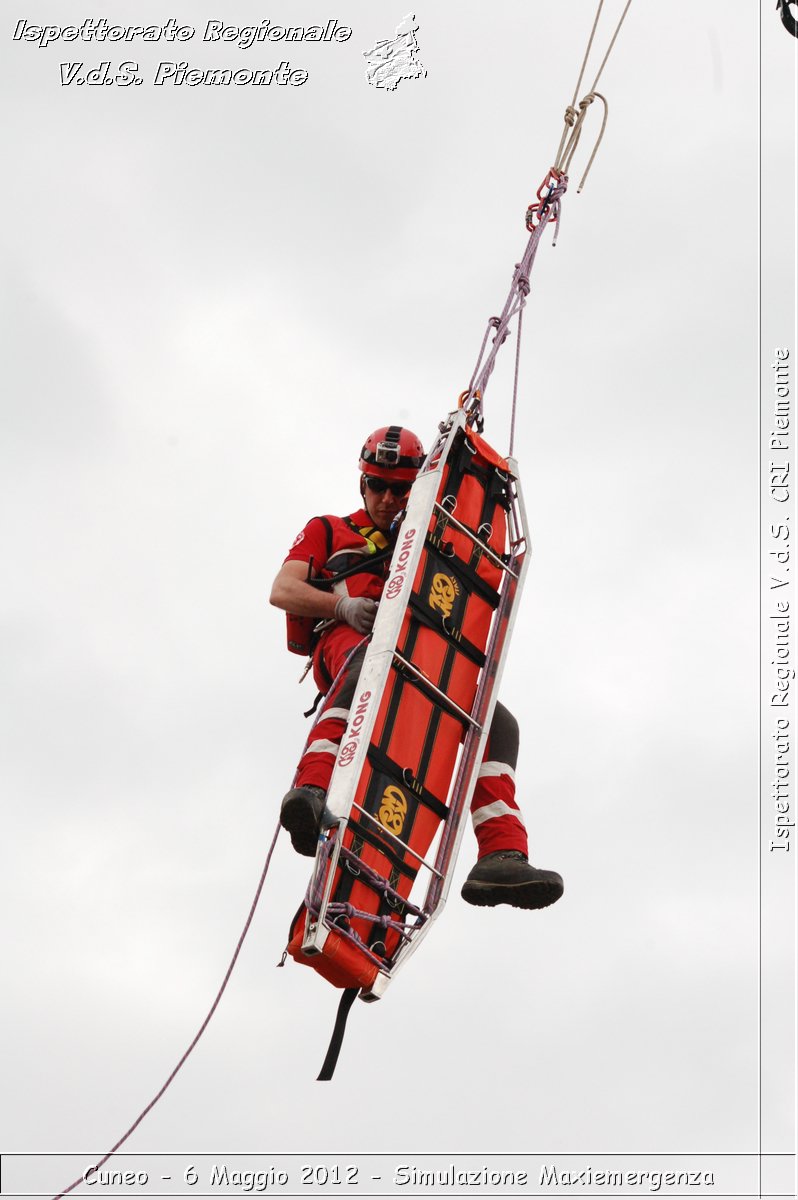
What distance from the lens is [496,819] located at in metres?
13.7

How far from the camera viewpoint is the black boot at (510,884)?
519 inches

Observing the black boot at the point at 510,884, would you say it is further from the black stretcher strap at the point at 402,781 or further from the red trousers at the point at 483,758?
the black stretcher strap at the point at 402,781

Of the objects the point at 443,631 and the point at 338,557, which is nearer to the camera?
the point at 443,631

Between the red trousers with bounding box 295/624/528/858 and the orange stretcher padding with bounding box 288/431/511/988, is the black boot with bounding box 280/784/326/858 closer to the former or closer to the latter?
the orange stretcher padding with bounding box 288/431/511/988

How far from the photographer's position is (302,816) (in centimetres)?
1275

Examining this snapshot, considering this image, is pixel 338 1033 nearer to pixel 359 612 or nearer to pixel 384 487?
pixel 359 612

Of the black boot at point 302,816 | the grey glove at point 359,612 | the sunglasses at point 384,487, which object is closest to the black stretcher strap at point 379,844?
the black boot at point 302,816

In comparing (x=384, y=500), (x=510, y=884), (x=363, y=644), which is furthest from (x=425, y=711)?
(x=384, y=500)

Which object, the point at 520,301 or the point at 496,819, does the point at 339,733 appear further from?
the point at 520,301

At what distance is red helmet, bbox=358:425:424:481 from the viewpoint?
14641 millimetres

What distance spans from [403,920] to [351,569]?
2357 millimetres

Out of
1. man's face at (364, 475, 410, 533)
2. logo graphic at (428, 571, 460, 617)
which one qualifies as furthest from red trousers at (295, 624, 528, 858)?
man's face at (364, 475, 410, 533)

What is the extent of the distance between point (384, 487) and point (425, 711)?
5.84 feet

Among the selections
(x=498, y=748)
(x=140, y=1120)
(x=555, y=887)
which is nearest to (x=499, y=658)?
(x=498, y=748)
